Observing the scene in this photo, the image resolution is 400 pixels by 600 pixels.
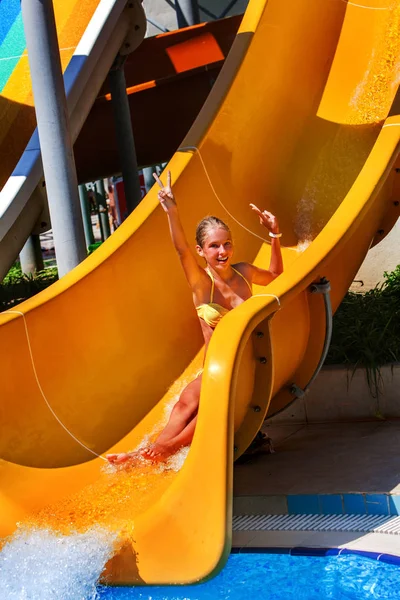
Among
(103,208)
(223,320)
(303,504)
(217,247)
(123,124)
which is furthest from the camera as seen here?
(103,208)

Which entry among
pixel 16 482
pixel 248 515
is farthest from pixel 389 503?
pixel 16 482

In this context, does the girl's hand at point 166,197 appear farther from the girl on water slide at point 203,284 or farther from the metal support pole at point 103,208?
the metal support pole at point 103,208

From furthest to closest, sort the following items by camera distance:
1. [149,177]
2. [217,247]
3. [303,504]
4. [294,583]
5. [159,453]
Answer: [149,177]
[217,247]
[159,453]
[303,504]
[294,583]

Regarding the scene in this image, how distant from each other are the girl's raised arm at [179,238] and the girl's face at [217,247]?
69mm

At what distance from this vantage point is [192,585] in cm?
259

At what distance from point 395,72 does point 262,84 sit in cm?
77

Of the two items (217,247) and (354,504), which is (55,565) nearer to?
(354,504)

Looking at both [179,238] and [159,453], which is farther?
[179,238]

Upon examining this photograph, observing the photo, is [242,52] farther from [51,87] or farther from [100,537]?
[100,537]

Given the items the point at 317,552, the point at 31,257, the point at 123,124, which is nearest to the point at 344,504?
the point at 317,552

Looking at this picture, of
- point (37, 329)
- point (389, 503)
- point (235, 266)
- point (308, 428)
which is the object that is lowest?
point (308, 428)

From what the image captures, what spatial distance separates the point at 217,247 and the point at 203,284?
0.65 feet

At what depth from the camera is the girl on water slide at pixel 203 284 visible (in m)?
3.26

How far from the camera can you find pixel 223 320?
277 cm
